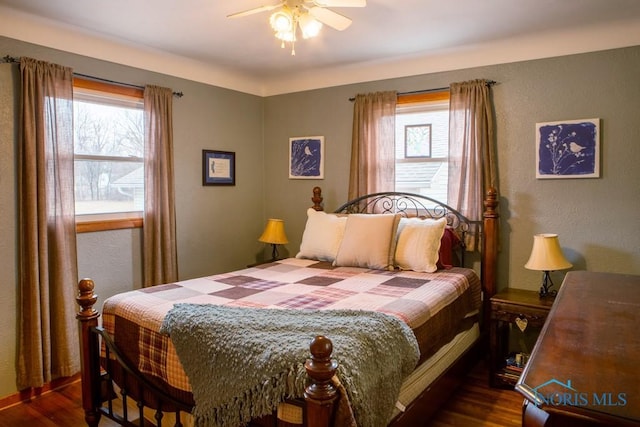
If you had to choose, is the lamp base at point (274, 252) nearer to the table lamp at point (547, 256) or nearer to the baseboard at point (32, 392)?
the baseboard at point (32, 392)

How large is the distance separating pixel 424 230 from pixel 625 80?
1.65 meters

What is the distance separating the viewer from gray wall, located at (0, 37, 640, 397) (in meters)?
2.92

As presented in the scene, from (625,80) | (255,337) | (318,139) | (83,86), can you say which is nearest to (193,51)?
(83,86)

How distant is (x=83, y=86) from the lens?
316 centimetres

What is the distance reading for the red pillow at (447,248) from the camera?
3.27m

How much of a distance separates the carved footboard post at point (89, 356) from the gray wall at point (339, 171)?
91cm

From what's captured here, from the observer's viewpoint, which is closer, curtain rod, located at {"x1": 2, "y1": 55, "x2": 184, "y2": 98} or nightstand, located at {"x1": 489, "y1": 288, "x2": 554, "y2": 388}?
curtain rod, located at {"x1": 2, "y1": 55, "x2": 184, "y2": 98}

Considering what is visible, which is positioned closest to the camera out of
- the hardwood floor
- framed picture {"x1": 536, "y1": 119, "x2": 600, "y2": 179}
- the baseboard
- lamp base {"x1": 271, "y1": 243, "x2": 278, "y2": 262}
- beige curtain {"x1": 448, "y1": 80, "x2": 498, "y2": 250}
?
the hardwood floor

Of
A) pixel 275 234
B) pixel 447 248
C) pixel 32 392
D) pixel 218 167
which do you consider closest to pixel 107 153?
pixel 218 167

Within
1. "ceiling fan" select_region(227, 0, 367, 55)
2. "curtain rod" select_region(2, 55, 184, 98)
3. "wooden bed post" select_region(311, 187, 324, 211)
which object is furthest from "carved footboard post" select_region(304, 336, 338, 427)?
"wooden bed post" select_region(311, 187, 324, 211)

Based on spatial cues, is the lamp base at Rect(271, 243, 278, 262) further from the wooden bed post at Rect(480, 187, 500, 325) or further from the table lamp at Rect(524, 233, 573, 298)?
the table lamp at Rect(524, 233, 573, 298)

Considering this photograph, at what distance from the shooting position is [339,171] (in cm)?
421

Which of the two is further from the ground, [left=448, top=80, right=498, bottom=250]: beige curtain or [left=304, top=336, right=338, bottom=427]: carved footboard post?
[left=448, top=80, right=498, bottom=250]: beige curtain

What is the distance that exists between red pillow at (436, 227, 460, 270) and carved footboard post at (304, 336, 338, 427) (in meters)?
Result: 2.03
